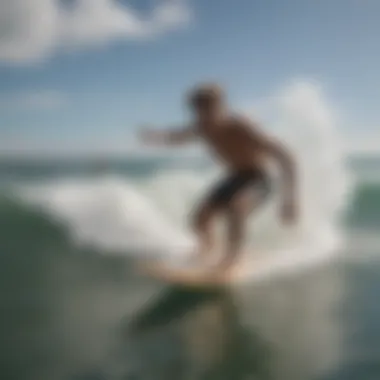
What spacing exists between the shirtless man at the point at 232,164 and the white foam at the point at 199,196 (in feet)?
0.07

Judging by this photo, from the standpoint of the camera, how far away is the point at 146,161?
1383mm

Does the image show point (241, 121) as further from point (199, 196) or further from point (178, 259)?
point (178, 259)

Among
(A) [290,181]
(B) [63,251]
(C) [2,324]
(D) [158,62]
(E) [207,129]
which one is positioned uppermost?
(D) [158,62]

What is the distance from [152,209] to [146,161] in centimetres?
10

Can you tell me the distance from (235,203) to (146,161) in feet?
0.65

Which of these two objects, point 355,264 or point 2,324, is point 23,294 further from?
point 355,264

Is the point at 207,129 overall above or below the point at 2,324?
above

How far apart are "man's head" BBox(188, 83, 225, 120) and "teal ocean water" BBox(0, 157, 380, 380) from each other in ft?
0.36

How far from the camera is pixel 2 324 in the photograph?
54.1 inches

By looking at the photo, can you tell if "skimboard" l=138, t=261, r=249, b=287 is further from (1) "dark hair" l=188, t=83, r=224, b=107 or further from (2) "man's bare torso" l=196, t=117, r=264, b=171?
(1) "dark hair" l=188, t=83, r=224, b=107

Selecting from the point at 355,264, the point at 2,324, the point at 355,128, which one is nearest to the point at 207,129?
the point at 355,128

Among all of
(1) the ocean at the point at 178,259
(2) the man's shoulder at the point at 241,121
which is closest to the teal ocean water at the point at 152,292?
(1) the ocean at the point at 178,259

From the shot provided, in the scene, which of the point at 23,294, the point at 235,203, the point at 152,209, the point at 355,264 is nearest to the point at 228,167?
the point at 235,203

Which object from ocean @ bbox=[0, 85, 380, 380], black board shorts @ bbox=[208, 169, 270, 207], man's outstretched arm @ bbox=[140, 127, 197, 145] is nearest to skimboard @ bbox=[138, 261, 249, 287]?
ocean @ bbox=[0, 85, 380, 380]
